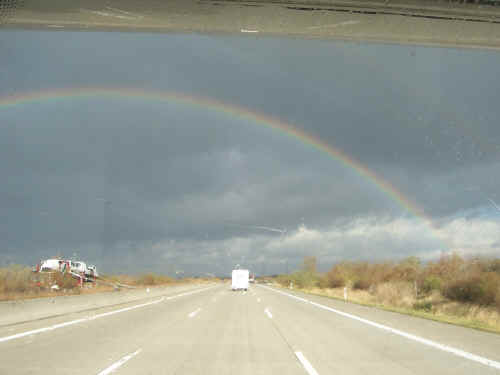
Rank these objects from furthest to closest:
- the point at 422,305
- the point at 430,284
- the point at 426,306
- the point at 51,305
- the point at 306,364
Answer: the point at 430,284 < the point at 422,305 < the point at 426,306 < the point at 51,305 < the point at 306,364

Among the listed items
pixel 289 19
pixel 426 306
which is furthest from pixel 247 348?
pixel 426 306

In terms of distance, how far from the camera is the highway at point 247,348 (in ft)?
27.3

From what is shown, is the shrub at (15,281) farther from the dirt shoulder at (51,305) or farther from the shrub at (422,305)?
the shrub at (422,305)

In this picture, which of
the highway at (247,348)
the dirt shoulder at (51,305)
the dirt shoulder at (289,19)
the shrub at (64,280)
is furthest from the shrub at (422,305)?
the shrub at (64,280)

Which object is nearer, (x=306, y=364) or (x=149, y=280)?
(x=306, y=364)

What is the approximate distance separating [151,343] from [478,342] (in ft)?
26.8

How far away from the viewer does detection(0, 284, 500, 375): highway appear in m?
8.34

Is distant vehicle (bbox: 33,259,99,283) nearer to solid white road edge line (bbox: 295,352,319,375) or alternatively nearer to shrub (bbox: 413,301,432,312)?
shrub (bbox: 413,301,432,312)

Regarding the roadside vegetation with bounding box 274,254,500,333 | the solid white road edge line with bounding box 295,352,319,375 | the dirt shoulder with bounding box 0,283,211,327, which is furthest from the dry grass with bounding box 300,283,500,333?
the dirt shoulder with bounding box 0,283,211,327

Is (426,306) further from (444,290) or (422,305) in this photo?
(444,290)

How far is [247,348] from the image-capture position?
10.8m

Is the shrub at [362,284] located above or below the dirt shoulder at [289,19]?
below

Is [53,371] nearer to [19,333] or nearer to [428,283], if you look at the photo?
[19,333]

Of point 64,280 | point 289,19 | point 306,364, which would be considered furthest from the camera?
point 64,280
